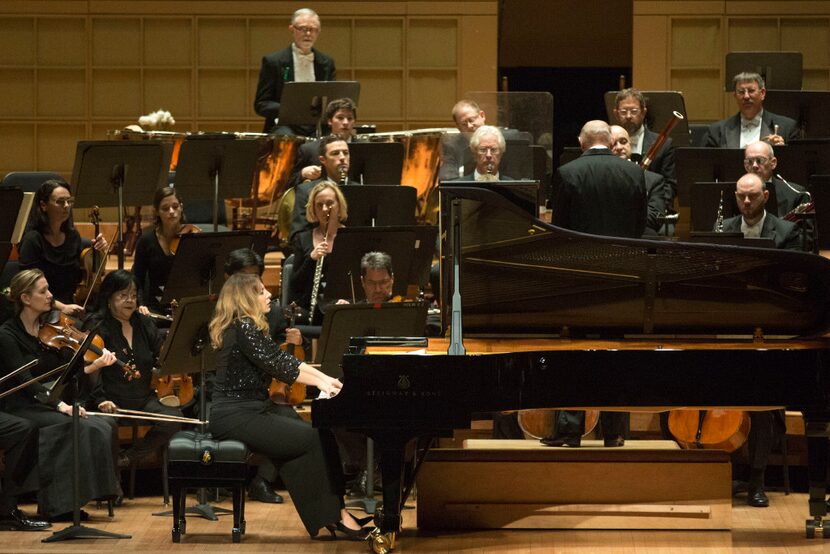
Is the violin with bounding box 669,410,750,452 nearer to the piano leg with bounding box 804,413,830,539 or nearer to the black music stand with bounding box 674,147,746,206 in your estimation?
the piano leg with bounding box 804,413,830,539

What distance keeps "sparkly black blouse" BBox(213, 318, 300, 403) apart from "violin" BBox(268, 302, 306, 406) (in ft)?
1.20

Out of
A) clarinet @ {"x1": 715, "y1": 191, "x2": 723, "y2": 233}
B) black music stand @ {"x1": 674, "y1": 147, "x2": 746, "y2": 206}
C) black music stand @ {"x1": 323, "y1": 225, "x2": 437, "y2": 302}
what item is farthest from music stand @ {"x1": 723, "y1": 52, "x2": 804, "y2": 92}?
black music stand @ {"x1": 323, "y1": 225, "x2": 437, "y2": 302}

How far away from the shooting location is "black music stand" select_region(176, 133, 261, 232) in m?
7.51

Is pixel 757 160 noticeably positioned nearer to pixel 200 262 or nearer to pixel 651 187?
pixel 651 187

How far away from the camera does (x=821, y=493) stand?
5176mm

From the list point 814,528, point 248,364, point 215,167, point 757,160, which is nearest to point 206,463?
point 248,364

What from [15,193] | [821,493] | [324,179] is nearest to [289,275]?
[324,179]

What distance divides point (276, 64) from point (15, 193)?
2.87 m

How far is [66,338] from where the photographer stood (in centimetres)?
571

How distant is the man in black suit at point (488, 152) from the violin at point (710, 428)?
1.55 meters

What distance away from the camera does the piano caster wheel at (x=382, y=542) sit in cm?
497

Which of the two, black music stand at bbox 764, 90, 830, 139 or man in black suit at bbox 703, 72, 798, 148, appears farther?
black music stand at bbox 764, 90, 830, 139

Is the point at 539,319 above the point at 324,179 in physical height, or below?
below

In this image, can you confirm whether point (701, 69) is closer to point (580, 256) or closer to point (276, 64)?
point (276, 64)
